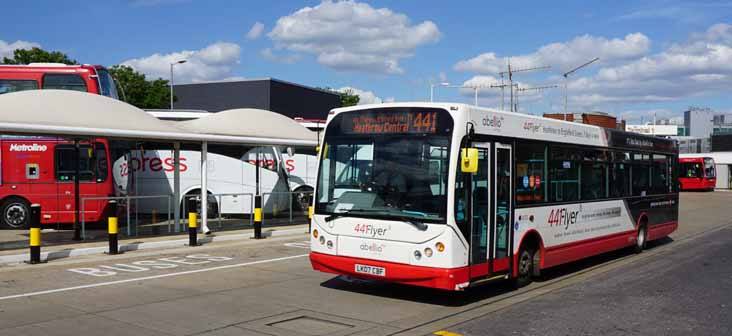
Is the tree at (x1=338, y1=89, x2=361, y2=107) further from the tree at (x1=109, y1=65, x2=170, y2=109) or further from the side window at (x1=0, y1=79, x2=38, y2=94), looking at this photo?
the side window at (x1=0, y1=79, x2=38, y2=94)

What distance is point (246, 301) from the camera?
970 centimetres

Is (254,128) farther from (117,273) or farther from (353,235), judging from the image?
(353,235)

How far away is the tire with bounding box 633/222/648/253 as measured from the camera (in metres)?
16.0

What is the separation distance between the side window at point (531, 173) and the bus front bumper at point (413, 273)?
2.20 m

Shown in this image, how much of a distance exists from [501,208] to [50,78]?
1561 centimetres

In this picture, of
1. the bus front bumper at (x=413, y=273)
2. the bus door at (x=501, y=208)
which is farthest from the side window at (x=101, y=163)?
the bus door at (x=501, y=208)

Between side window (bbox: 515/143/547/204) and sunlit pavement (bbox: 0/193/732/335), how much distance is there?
1.54 meters

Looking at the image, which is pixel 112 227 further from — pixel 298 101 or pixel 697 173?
pixel 697 173

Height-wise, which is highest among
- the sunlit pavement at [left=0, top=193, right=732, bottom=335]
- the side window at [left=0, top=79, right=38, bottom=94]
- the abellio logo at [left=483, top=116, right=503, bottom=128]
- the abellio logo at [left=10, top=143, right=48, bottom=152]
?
the side window at [left=0, top=79, right=38, bottom=94]

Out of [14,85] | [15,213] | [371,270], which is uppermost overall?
[14,85]

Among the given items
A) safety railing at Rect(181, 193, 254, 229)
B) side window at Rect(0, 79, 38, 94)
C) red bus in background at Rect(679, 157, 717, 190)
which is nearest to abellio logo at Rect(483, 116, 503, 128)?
safety railing at Rect(181, 193, 254, 229)

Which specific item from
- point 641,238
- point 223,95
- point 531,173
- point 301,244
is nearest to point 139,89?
point 223,95

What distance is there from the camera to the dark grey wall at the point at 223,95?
57.0 meters

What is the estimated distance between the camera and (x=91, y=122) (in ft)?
48.2
